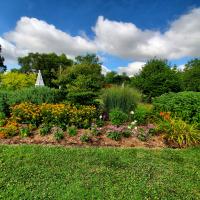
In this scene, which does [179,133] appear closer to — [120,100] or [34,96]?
[120,100]

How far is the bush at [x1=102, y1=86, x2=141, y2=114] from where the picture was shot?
8727mm

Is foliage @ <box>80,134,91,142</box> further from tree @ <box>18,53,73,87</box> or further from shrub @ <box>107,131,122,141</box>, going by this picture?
tree @ <box>18,53,73,87</box>

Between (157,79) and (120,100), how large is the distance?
40.1 feet

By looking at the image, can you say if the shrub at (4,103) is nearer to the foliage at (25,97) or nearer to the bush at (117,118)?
the foliage at (25,97)

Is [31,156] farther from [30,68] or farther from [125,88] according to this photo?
[30,68]

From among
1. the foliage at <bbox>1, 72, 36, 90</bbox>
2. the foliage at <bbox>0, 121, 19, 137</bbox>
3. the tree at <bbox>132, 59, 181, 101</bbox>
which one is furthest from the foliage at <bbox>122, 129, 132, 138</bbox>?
the foliage at <bbox>1, 72, 36, 90</bbox>

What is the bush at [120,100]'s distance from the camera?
28.6 ft

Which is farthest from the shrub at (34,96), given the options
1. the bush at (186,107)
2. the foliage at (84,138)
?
the bush at (186,107)

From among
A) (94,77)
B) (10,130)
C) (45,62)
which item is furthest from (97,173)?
(45,62)

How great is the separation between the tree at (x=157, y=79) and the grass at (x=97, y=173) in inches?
580

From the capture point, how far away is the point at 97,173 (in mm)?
4262

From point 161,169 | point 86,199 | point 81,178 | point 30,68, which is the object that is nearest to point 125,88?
point 161,169

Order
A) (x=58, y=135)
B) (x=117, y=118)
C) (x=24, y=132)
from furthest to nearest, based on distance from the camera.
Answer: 1. (x=117, y=118)
2. (x=24, y=132)
3. (x=58, y=135)

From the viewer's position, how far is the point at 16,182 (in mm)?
3822
